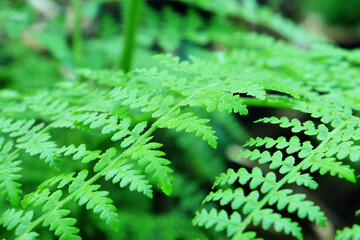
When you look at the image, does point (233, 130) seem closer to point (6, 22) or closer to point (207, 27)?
point (207, 27)

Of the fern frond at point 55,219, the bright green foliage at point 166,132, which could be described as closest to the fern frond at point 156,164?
the bright green foliage at point 166,132

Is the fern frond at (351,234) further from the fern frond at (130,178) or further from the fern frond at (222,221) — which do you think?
the fern frond at (130,178)

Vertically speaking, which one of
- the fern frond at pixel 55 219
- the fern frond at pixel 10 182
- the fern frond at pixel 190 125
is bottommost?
the fern frond at pixel 10 182

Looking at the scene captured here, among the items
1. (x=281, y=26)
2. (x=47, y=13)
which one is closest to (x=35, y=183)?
(x=47, y=13)

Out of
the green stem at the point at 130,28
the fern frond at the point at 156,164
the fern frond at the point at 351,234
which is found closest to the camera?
the fern frond at the point at 351,234

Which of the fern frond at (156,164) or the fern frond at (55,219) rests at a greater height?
the fern frond at (156,164)
